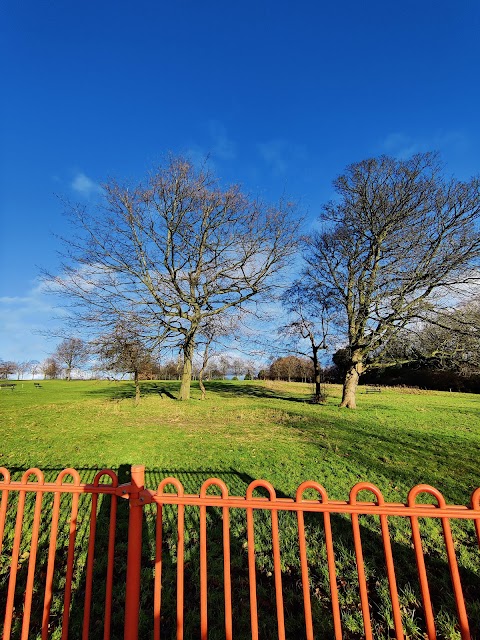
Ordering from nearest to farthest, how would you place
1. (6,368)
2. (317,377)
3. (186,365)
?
(186,365), (317,377), (6,368)

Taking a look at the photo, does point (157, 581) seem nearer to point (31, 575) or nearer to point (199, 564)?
point (31, 575)

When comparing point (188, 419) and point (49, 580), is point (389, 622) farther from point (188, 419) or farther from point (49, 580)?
point (188, 419)

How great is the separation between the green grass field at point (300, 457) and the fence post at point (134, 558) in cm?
93

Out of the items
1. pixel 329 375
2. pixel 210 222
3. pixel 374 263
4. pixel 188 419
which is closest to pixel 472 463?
pixel 188 419

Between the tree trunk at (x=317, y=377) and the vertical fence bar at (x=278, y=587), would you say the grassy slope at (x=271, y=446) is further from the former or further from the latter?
the tree trunk at (x=317, y=377)

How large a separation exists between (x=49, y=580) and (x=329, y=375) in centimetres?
5149

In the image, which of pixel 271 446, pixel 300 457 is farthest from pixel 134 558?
pixel 271 446

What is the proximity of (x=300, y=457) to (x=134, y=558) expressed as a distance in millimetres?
5910

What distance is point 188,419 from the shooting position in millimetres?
13102

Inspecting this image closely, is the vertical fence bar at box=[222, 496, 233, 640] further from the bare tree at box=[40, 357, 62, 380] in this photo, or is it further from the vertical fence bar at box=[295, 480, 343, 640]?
the bare tree at box=[40, 357, 62, 380]

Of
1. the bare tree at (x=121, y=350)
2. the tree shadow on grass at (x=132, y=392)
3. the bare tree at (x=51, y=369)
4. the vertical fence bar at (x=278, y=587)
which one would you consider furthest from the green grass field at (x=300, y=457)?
the bare tree at (x=51, y=369)

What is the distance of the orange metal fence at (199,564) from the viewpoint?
2.06 m

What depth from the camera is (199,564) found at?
11.5 ft

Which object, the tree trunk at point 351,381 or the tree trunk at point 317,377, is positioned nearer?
the tree trunk at point 351,381
